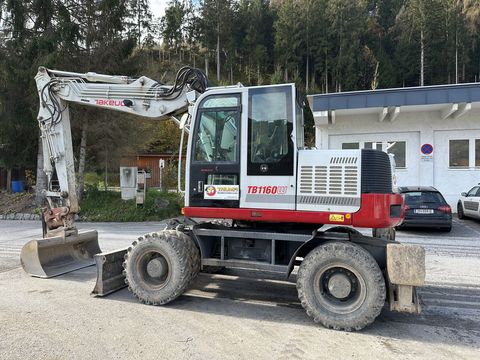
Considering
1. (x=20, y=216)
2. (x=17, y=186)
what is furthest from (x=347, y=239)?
(x=17, y=186)

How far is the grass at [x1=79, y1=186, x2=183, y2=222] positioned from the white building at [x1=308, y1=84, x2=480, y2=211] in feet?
24.2

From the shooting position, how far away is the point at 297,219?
17.3 feet

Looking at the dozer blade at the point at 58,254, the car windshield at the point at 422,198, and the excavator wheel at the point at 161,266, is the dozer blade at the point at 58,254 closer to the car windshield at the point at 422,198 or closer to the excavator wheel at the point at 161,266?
the excavator wheel at the point at 161,266

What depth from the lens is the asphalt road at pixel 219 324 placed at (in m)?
4.19

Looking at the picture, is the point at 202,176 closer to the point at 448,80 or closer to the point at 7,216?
the point at 7,216

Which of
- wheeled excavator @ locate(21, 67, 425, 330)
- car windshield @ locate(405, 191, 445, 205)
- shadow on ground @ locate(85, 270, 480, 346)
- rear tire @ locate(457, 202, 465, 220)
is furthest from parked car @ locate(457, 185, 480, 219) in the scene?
wheeled excavator @ locate(21, 67, 425, 330)

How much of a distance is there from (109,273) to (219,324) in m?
2.19

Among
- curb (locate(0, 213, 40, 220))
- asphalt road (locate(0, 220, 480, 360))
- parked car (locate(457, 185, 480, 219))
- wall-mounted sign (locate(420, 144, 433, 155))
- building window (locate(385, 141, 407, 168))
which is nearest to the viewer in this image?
asphalt road (locate(0, 220, 480, 360))

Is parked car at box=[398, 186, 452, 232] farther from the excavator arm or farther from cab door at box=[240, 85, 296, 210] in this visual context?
the excavator arm

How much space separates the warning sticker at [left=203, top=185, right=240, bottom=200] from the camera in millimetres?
5535

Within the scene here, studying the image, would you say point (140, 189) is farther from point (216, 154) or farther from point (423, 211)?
point (216, 154)

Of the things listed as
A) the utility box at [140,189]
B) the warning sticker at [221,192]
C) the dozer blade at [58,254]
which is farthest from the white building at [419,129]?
the warning sticker at [221,192]

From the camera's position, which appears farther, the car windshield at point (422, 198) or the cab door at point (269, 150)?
the car windshield at point (422, 198)

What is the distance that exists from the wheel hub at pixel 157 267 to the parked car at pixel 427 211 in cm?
860
